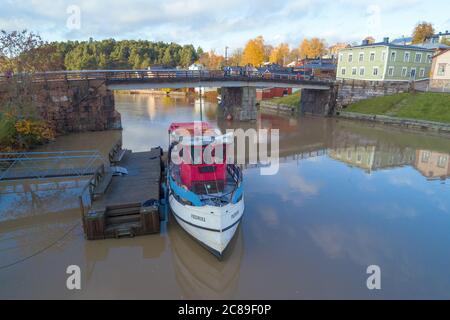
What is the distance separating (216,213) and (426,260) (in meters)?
8.22

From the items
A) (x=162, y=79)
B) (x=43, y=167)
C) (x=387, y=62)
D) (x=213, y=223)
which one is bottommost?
(x=43, y=167)

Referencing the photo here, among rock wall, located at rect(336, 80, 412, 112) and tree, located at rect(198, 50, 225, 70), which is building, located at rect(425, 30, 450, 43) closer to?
rock wall, located at rect(336, 80, 412, 112)

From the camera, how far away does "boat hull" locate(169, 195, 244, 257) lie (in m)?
11.3

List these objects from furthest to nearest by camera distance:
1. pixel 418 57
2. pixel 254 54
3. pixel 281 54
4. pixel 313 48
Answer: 1. pixel 281 54
2. pixel 313 48
3. pixel 254 54
4. pixel 418 57

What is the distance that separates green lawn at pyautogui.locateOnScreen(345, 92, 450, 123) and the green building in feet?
30.0

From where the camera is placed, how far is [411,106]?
4334 cm

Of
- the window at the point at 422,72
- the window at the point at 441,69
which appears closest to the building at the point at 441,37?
the window at the point at 422,72

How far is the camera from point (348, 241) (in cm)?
1276

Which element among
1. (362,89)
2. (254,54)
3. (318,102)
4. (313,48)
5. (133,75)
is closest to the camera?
(133,75)

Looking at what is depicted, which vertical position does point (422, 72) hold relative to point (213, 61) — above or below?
below

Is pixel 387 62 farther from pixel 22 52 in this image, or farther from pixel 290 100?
pixel 22 52

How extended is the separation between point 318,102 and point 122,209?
46600 mm

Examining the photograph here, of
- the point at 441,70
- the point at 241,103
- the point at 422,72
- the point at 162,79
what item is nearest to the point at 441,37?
the point at 422,72

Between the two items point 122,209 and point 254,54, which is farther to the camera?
point 254,54
